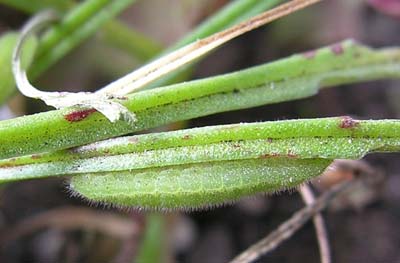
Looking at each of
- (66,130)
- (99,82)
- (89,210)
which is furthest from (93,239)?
(66,130)

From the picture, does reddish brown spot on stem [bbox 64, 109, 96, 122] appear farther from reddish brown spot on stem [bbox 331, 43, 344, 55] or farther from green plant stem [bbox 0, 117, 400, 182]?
reddish brown spot on stem [bbox 331, 43, 344, 55]

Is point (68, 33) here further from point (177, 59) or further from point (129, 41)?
point (177, 59)

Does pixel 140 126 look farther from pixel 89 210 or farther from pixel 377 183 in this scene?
pixel 377 183

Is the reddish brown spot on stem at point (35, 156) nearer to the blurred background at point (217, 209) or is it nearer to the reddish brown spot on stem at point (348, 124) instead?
the reddish brown spot on stem at point (348, 124)

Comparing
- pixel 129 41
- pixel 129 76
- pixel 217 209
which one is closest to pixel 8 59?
pixel 129 76

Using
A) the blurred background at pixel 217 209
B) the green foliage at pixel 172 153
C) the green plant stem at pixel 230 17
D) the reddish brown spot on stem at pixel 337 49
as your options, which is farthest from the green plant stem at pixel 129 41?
the green foliage at pixel 172 153
